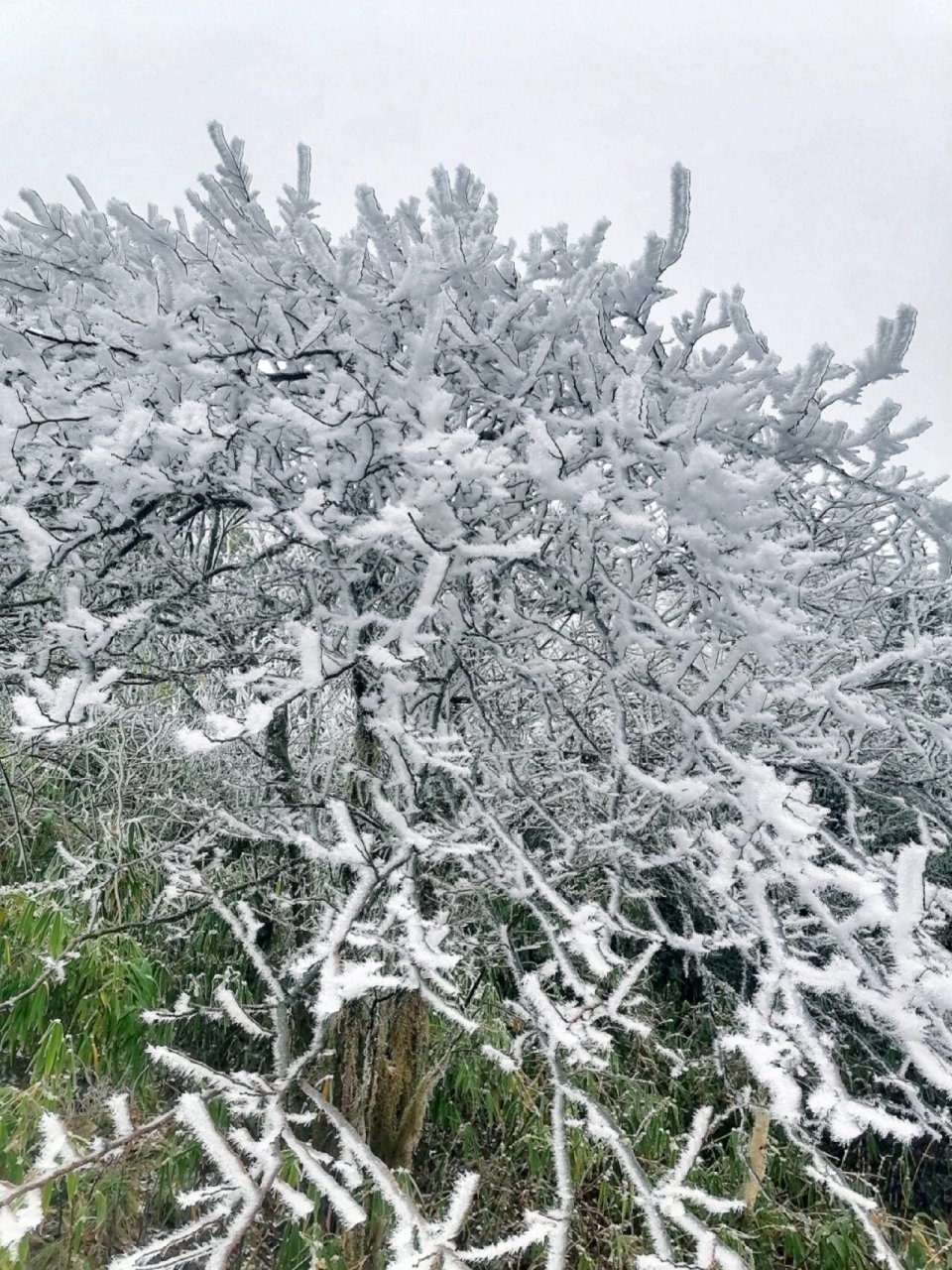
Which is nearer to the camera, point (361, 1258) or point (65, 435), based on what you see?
point (65, 435)

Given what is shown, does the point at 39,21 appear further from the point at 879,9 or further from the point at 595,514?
the point at 879,9

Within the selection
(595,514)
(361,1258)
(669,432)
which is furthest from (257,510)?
(361,1258)

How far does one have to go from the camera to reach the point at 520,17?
37.1 feet

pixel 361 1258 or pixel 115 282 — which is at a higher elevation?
pixel 115 282

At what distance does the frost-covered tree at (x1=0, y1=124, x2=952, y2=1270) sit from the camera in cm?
88

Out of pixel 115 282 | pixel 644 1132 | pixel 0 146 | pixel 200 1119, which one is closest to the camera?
pixel 200 1119

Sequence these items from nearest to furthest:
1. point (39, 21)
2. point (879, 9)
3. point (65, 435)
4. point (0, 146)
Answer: point (65, 435)
point (0, 146)
point (39, 21)
point (879, 9)

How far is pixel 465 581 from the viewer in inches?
60.4

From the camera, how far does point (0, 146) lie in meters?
2.94

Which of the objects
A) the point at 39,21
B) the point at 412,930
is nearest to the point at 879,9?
the point at 39,21

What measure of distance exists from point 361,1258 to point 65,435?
2369 mm

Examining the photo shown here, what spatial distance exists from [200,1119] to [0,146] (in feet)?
11.7

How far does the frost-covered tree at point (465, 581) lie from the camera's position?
88cm

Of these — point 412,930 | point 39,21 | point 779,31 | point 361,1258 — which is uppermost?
point 779,31
